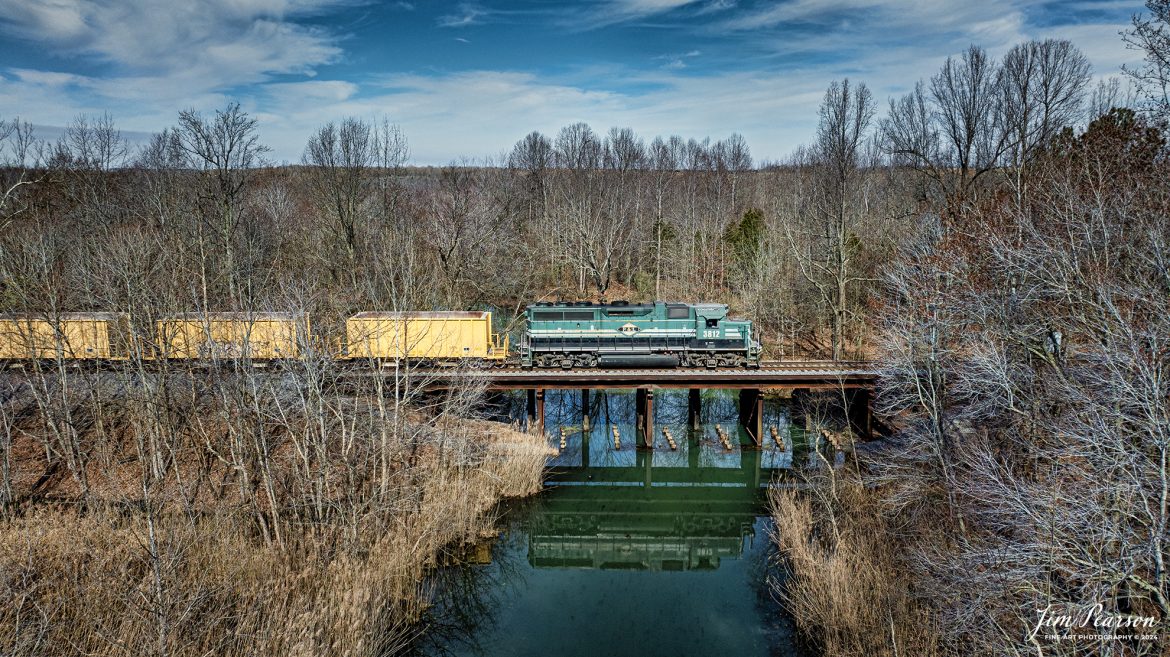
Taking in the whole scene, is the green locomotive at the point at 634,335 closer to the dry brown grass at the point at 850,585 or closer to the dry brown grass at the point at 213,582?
the dry brown grass at the point at 850,585

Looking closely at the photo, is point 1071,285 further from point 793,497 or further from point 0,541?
point 0,541

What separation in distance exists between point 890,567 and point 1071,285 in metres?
7.76

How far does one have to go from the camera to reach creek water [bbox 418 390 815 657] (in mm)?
15734

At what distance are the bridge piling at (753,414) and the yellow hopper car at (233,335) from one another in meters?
19.2

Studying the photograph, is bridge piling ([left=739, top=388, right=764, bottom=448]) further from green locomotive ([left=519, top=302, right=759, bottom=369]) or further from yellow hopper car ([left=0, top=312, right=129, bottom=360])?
yellow hopper car ([left=0, top=312, right=129, bottom=360])

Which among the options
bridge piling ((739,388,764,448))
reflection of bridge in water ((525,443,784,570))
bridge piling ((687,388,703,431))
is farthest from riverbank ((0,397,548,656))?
bridge piling ((739,388,764,448))

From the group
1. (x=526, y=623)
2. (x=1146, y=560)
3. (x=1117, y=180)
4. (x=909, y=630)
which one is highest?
(x=1117, y=180)

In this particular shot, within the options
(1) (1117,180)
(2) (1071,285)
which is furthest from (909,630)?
(1) (1117,180)

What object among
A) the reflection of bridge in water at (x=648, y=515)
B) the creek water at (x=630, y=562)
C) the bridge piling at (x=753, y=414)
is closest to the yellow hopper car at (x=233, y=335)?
the creek water at (x=630, y=562)

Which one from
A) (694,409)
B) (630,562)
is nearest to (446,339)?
(630,562)

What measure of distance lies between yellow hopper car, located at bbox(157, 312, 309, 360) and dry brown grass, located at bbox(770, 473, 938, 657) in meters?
14.0

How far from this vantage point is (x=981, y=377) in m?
16.0

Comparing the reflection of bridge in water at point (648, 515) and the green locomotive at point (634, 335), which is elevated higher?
the green locomotive at point (634, 335)

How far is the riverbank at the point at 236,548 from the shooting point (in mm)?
11562
